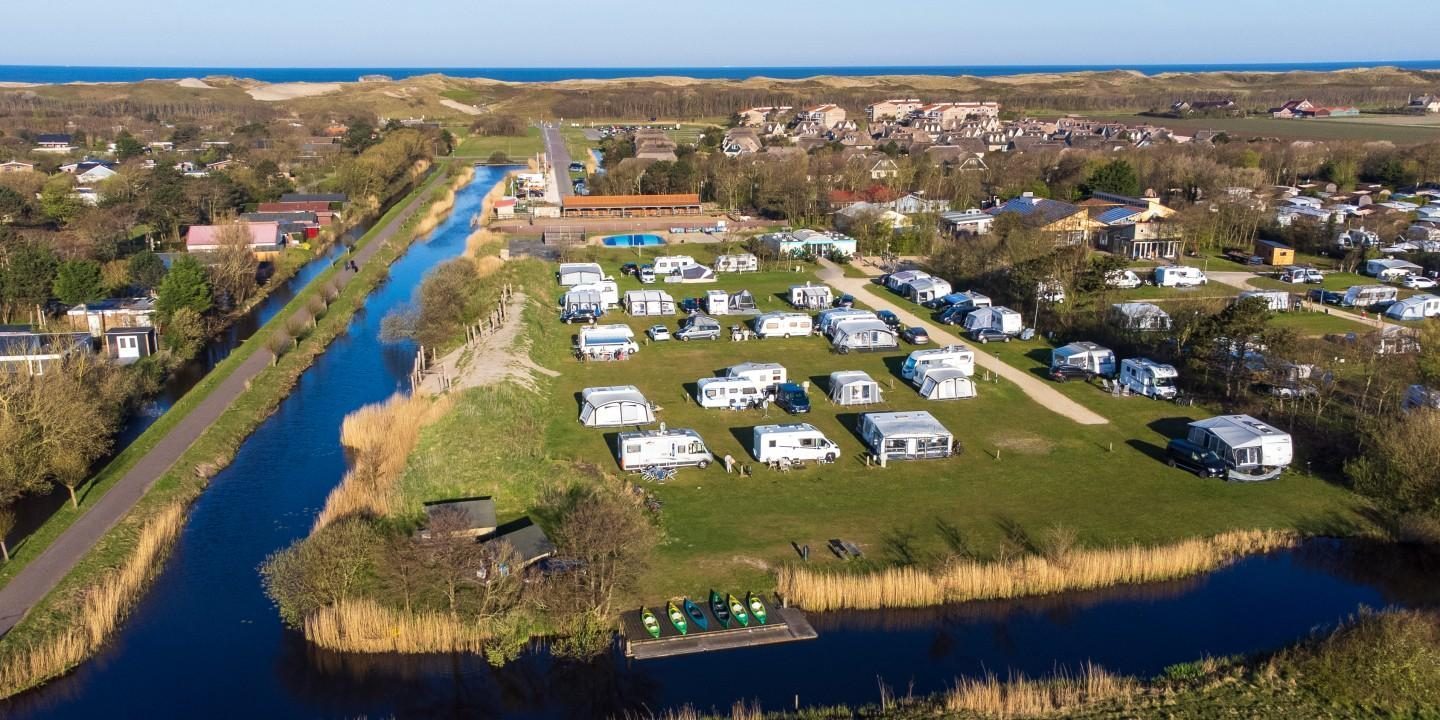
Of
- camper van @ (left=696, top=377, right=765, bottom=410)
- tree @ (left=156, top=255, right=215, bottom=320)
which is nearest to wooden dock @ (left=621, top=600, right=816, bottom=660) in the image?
camper van @ (left=696, top=377, right=765, bottom=410)

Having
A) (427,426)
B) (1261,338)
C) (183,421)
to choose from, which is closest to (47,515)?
(183,421)

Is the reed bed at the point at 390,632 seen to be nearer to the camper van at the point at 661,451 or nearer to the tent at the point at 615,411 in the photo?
the camper van at the point at 661,451

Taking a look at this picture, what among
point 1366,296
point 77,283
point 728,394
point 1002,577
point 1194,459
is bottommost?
point 1002,577

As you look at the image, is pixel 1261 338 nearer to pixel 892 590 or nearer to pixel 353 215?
pixel 892 590

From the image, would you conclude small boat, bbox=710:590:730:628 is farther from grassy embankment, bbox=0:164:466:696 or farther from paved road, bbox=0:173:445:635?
paved road, bbox=0:173:445:635

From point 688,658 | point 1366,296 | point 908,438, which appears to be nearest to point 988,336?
point 908,438

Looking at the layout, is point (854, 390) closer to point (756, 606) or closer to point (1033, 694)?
point (756, 606)
